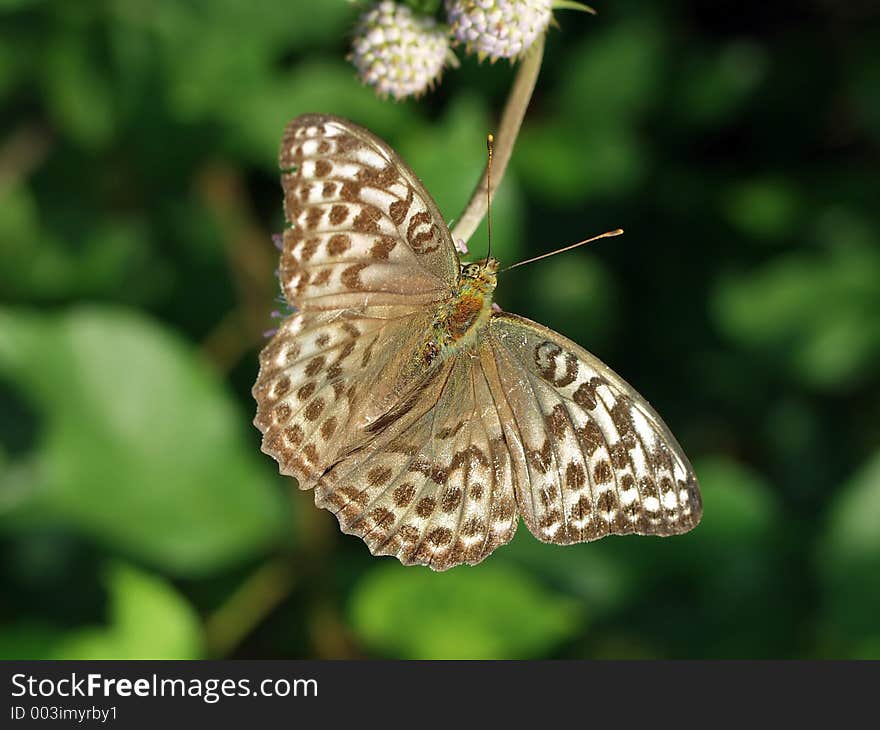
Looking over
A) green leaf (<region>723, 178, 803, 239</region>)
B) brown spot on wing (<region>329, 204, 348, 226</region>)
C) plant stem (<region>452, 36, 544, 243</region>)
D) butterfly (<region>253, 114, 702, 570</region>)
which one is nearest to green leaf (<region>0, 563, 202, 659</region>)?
butterfly (<region>253, 114, 702, 570</region>)

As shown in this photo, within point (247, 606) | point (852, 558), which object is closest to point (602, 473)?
point (852, 558)

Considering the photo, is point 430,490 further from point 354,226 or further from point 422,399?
point 354,226

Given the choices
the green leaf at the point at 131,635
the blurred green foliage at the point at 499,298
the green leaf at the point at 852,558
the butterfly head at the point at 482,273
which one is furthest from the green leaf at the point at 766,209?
the green leaf at the point at 131,635

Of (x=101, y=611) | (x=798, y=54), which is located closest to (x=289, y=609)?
(x=101, y=611)

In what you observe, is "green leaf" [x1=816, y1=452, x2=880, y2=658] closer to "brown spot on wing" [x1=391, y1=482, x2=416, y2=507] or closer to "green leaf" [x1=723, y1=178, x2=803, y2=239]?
"green leaf" [x1=723, y1=178, x2=803, y2=239]

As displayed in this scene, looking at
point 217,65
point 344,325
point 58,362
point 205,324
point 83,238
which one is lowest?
point 344,325

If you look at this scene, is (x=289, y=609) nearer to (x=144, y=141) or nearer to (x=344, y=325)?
(x=344, y=325)
